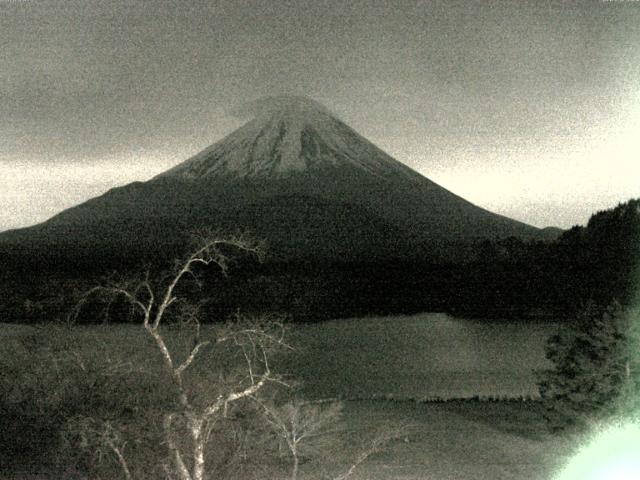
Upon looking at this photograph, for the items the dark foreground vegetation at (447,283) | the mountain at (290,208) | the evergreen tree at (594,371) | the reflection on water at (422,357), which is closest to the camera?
the evergreen tree at (594,371)

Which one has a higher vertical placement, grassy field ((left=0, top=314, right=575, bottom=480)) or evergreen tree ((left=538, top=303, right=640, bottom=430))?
evergreen tree ((left=538, top=303, right=640, bottom=430))

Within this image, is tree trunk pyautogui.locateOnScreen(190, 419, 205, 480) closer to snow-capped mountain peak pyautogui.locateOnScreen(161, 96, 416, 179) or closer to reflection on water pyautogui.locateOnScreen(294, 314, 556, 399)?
reflection on water pyautogui.locateOnScreen(294, 314, 556, 399)

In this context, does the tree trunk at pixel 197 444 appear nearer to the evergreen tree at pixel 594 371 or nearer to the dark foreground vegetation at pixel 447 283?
the evergreen tree at pixel 594 371

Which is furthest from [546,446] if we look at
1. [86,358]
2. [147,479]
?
[86,358]

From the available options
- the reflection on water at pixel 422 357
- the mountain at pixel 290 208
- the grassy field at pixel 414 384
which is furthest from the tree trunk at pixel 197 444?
the mountain at pixel 290 208

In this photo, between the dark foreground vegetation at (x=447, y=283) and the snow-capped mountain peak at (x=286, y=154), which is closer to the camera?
the dark foreground vegetation at (x=447, y=283)

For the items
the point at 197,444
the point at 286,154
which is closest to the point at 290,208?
the point at 286,154

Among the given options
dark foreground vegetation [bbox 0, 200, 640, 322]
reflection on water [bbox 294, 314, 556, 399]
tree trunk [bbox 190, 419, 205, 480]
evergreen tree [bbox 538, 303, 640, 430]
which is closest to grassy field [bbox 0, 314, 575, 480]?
reflection on water [bbox 294, 314, 556, 399]
